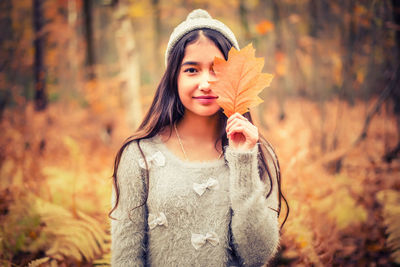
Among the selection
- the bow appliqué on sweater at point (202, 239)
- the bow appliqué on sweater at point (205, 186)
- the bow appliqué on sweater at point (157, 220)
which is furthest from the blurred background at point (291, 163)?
the bow appliqué on sweater at point (205, 186)

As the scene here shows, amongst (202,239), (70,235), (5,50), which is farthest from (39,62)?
(202,239)

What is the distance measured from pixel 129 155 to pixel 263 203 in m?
0.75

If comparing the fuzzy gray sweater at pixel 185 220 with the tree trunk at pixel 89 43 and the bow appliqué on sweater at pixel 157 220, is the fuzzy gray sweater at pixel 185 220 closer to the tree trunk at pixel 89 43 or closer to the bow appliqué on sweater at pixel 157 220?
the bow appliqué on sweater at pixel 157 220

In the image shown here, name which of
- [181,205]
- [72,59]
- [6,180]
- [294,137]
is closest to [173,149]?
[181,205]

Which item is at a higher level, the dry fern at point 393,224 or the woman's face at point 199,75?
the woman's face at point 199,75

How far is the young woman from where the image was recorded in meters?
1.35

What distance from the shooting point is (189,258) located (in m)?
1.42

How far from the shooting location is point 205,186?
1.43m

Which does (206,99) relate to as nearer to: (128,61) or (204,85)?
(204,85)

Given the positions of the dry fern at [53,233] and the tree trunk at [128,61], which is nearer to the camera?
the dry fern at [53,233]

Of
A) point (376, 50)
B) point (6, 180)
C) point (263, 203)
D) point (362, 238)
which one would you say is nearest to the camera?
point (263, 203)

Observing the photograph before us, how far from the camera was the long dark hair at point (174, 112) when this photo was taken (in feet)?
4.74

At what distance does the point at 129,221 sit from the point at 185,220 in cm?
29

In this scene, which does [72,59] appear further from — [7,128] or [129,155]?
[129,155]
